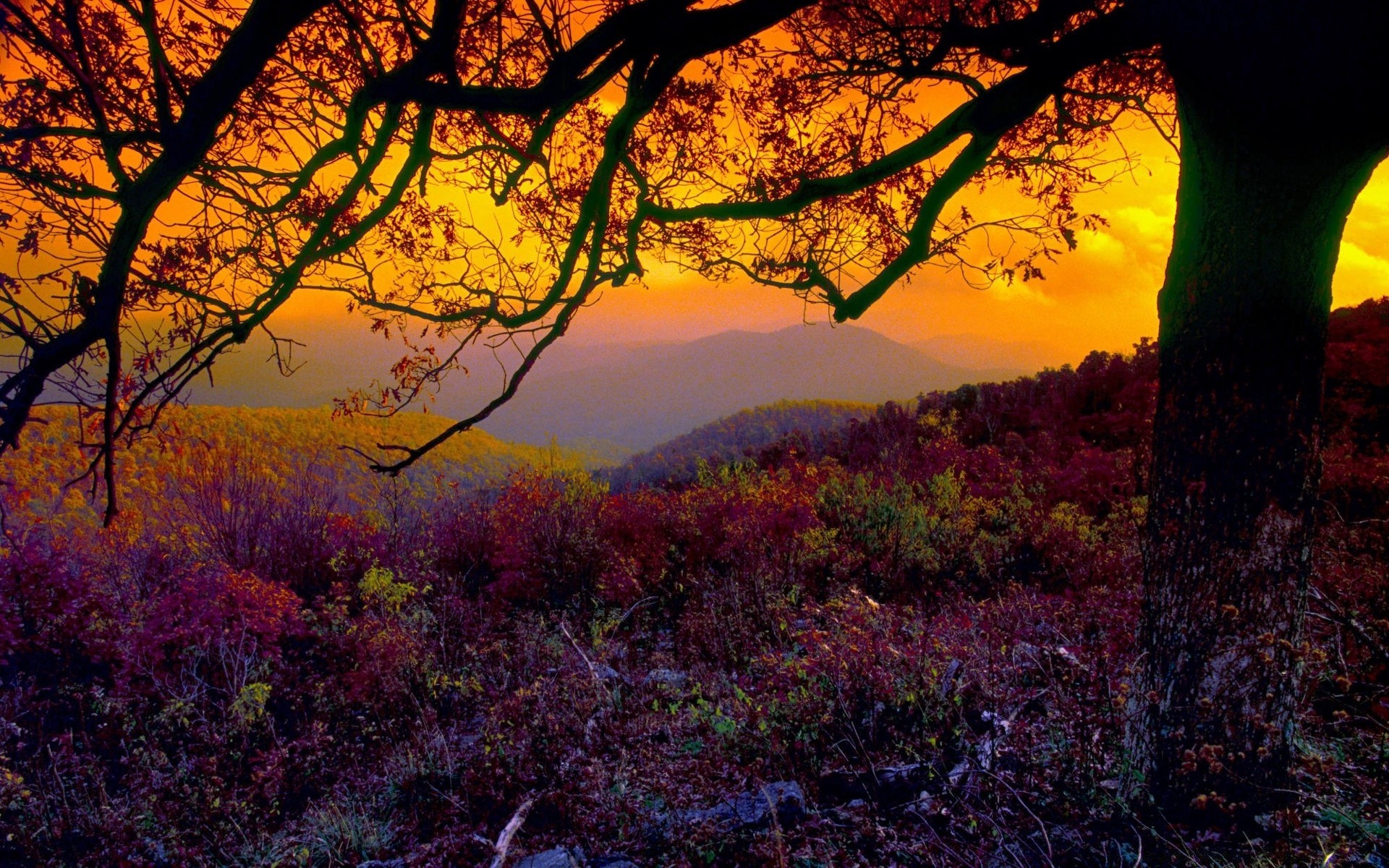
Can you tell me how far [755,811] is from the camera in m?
3.03

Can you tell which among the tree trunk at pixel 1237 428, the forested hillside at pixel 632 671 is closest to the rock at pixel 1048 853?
the forested hillside at pixel 632 671

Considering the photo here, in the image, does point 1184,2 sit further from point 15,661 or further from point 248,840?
point 15,661

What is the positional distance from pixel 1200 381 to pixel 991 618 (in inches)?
106

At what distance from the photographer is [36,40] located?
1541mm

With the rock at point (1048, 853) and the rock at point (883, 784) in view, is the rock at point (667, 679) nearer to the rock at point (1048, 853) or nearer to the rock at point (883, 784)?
the rock at point (883, 784)

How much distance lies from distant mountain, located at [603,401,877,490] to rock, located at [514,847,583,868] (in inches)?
559

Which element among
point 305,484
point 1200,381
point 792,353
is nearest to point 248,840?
point 305,484

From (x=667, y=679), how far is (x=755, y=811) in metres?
1.84

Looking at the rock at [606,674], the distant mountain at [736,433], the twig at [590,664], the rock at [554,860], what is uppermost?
the distant mountain at [736,433]

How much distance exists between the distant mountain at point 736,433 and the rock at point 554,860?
46.5 ft

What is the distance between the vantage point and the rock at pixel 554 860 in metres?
2.94

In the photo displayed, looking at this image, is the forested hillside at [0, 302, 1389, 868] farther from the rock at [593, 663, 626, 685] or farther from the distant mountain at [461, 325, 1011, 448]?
the distant mountain at [461, 325, 1011, 448]

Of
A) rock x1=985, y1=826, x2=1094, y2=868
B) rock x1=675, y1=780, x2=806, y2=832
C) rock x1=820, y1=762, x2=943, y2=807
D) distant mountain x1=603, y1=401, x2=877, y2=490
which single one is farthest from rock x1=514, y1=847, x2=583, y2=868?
distant mountain x1=603, y1=401, x2=877, y2=490

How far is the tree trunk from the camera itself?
90.8 inches
